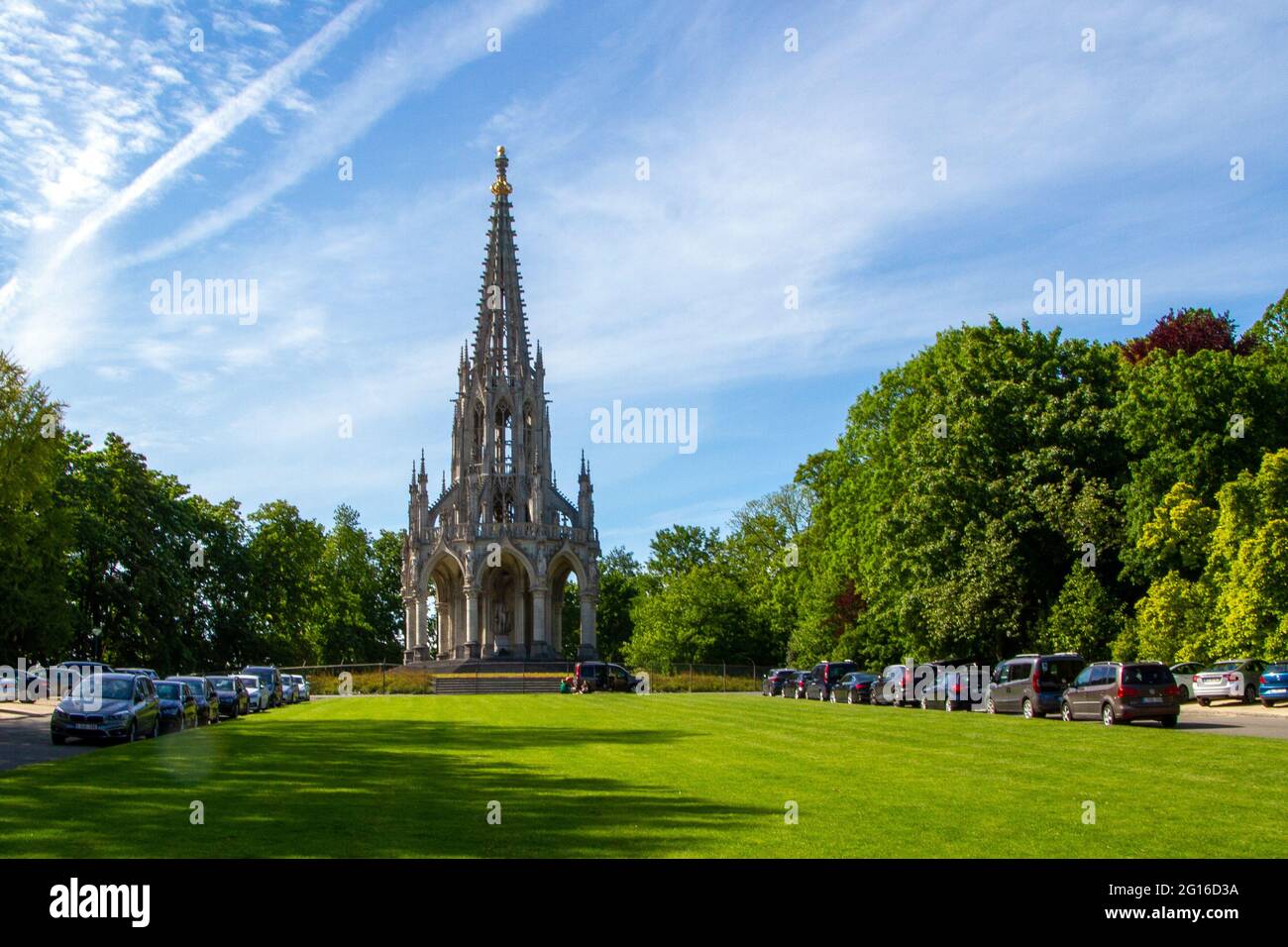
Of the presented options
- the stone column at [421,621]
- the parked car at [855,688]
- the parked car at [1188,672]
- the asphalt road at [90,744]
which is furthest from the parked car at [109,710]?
the stone column at [421,621]

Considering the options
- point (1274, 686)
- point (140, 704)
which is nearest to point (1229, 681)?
point (1274, 686)

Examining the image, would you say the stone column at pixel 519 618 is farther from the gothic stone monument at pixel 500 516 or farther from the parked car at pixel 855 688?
the parked car at pixel 855 688

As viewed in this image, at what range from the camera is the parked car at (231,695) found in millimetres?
39062

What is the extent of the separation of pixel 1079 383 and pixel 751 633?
41.7 meters

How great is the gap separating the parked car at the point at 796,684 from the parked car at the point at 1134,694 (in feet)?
78.6

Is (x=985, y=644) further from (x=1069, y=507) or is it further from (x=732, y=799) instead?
(x=732, y=799)

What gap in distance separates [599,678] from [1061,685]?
34.5m

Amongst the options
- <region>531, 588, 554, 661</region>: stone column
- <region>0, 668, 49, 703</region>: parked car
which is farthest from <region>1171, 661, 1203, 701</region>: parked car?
<region>531, 588, 554, 661</region>: stone column

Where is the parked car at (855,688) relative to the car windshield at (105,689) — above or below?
below

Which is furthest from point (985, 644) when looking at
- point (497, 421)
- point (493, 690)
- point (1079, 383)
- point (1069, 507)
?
point (497, 421)

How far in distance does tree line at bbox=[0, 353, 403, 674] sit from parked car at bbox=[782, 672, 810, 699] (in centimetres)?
3002

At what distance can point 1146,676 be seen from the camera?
29.7 metres

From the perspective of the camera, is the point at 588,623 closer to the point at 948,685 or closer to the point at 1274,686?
the point at 948,685

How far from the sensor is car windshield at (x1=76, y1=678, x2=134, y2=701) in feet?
90.0
